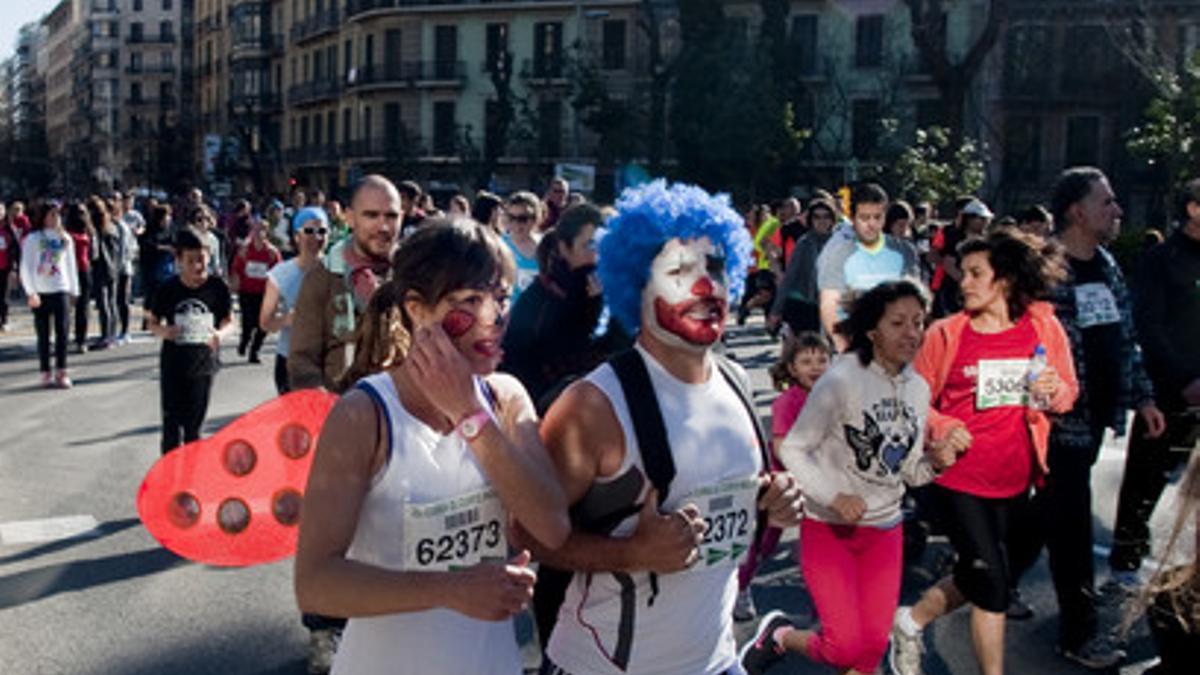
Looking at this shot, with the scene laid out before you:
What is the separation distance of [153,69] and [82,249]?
109 meters

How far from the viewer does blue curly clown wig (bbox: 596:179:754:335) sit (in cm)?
328

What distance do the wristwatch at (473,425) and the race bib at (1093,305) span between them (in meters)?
3.82

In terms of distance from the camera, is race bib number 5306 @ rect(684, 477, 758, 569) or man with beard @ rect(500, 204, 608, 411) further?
man with beard @ rect(500, 204, 608, 411)

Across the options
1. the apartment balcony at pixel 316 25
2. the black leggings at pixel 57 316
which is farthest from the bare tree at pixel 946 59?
the apartment balcony at pixel 316 25

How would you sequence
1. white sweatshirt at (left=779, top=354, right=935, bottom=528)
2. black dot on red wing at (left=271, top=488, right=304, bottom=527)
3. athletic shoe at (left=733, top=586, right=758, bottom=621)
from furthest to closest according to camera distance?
1. athletic shoe at (left=733, top=586, right=758, bottom=621)
2. white sweatshirt at (left=779, top=354, right=935, bottom=528)
3. black dot on red wing at (left=271, top=488, right=304, bottom=527)

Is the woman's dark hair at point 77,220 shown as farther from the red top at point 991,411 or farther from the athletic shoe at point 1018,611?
the red top at point 991,411

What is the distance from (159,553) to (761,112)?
126ft

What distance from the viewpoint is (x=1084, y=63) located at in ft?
149

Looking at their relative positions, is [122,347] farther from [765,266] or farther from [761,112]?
[761,112]

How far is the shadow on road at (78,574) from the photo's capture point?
635cm

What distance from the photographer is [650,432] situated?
2.97 metres

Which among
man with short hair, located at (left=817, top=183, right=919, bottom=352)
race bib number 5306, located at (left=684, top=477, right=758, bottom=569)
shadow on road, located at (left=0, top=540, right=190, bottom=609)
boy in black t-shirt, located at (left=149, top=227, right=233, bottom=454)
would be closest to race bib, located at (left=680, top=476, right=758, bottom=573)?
race bib number 5306, located at (left=684, top=477, right=758, bottom=569)

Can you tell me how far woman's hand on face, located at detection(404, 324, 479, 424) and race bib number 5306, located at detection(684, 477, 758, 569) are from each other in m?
0.71

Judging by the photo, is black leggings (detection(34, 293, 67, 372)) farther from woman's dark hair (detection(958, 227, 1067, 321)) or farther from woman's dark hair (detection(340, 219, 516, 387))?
woman's dark hair (detection(340, 219, 516, 387))
